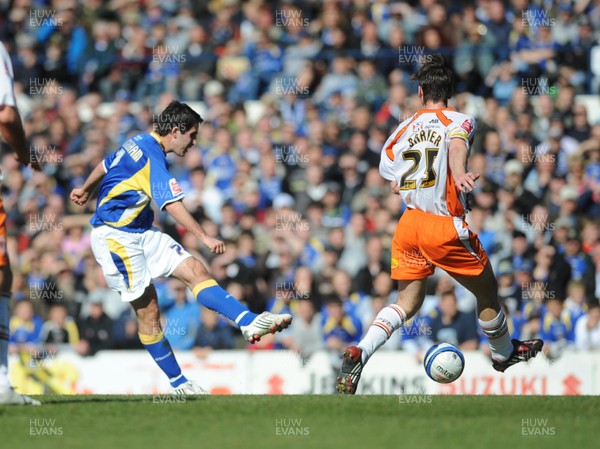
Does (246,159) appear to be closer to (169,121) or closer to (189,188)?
(189,188)

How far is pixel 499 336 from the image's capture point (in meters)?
9.05

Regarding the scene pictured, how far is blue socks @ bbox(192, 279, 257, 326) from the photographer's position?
8.71m

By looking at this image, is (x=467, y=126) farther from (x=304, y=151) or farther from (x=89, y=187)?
(x=304, y=151)

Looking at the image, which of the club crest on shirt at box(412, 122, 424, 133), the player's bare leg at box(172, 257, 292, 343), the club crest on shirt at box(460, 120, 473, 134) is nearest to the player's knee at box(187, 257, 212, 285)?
the player's bare leg at box(172, 257, 292, 343)

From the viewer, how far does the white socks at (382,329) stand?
877 centimetres

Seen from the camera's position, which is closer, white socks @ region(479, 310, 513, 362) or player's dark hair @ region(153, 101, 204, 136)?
white socks @ region(479, 310, 513, 362)

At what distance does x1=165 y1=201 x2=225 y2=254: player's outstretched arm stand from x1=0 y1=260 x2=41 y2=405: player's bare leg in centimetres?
143

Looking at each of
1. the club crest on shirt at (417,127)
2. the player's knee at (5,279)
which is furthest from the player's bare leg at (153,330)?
the club crest on shirt at (417,127)

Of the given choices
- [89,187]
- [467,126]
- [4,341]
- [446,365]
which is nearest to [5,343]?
[4,341]

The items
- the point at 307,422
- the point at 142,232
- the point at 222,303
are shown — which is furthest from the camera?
the point at 142,232

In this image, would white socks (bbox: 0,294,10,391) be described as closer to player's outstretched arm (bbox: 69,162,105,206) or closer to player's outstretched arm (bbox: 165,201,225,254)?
player's outstretched arm (bbox: 165,201,225,254)

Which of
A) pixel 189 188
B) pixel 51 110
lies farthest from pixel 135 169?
pixel 51 110

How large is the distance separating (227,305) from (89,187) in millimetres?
1673

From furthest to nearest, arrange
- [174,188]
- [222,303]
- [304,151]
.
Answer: [304,151] → [222,303] → [174,188]
